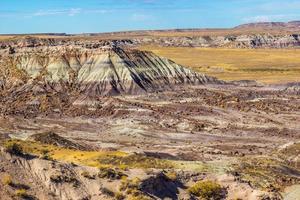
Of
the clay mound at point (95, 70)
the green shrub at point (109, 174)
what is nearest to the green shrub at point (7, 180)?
the green shrub at point (109, 174)

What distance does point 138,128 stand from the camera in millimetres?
82188

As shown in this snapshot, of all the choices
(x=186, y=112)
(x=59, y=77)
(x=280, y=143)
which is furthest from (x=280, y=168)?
(x=59, y=77)

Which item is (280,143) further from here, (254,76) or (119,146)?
(254,76)

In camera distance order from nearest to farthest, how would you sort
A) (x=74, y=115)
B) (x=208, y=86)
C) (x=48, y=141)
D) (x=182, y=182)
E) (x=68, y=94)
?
(x=182, y=182)
(x=48, y=141)
(x=74, y=115)
(x=68, y=94)
(x=208, y=86)

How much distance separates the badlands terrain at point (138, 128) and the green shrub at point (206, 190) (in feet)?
0.21

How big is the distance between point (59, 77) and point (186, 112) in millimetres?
32343

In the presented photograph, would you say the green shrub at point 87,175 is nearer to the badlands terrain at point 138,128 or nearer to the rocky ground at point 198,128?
the badlands terrain at point 138,128

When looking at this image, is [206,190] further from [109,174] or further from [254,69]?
[254,69]

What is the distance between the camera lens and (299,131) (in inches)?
3152

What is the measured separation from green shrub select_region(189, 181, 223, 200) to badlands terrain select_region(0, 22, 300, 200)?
6cm

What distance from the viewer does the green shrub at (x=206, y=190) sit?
108 ft

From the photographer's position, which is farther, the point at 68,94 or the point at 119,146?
the point at 68,94

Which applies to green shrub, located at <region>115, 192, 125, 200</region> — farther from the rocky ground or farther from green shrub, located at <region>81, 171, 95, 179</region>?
Answer: the rocky ground

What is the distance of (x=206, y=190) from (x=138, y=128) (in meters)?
49.5
